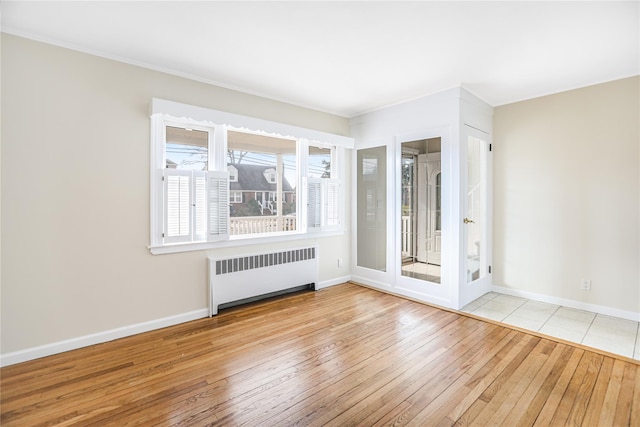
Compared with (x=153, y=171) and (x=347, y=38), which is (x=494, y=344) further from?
(x=153, y=171)

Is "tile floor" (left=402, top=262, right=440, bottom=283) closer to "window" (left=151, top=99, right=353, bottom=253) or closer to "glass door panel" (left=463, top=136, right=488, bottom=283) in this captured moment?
"glass door panel" (left=463, top=136, right=488, bottom=283)

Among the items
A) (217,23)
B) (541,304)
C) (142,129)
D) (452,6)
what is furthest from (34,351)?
(541,304)

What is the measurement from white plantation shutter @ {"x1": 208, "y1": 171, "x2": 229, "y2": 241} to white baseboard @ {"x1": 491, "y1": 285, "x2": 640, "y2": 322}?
3.76m

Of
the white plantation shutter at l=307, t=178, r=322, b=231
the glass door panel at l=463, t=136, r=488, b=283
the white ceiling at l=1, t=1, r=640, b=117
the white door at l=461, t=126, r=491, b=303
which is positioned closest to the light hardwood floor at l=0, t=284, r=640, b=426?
the white door at l=461, t=126, r=491, b=303

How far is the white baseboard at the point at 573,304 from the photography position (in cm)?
313

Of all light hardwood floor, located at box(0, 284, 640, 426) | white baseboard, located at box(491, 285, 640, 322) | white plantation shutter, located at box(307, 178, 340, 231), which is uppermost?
white plantation shutter, located at box(307, 178, 340, 231)

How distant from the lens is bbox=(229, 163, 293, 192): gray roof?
3.60 meters

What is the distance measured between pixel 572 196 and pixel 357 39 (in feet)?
10.3

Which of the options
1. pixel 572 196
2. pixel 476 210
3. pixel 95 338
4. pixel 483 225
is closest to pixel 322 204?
pixel 476 210

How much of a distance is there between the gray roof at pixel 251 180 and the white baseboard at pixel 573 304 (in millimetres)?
3501

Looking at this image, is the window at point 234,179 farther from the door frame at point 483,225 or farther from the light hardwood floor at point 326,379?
the door frame at point 483,225

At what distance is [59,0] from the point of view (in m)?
1.97

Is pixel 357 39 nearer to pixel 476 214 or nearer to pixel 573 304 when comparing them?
pixel 476 214

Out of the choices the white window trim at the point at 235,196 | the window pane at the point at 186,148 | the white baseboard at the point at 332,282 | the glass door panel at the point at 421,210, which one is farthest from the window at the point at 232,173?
the glass door panel at the point at 421,210
